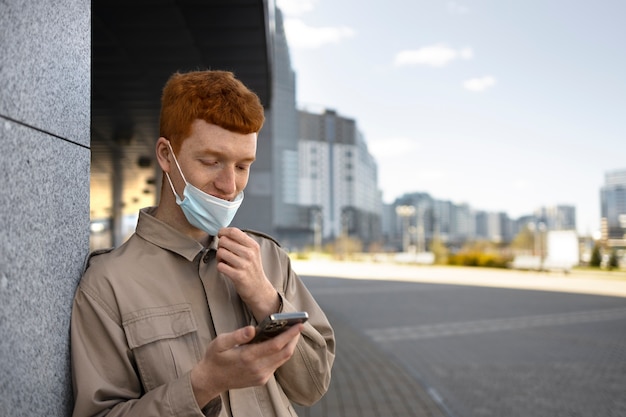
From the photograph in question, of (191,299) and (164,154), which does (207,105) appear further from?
(191,299)

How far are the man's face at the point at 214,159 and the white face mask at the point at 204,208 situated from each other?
0.03 meters

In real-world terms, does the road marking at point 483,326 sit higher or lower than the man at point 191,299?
lower

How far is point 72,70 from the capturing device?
1.67 meters

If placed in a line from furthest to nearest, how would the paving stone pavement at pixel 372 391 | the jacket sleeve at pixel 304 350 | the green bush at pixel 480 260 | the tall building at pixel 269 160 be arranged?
the green bush at pixel 480 260, the tall building at pixel 269 160, the paving stone pavement at pixel 372 391, the jacket sleeve at pixel 304 350

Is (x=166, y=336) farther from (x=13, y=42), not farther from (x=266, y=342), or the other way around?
(x=13, y=42)

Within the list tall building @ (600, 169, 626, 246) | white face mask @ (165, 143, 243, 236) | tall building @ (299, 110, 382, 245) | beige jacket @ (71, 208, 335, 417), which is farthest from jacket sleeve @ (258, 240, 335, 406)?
tall building @ (299, 110, 382, 245)

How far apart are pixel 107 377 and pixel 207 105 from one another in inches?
29.0

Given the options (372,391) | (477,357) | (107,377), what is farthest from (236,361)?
(477,357)

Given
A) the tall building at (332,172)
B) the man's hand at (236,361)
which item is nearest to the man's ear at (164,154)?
the man's hand at (236,361)

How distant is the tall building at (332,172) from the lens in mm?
119312

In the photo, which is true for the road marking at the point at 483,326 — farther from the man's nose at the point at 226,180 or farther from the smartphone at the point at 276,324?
the smartphone at the point at 276,324

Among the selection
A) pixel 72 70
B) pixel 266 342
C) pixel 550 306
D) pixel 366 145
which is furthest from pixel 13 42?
pixel 366 145

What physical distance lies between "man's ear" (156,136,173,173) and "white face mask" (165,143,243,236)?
0.02 meters

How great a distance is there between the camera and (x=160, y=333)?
5.04 feet
